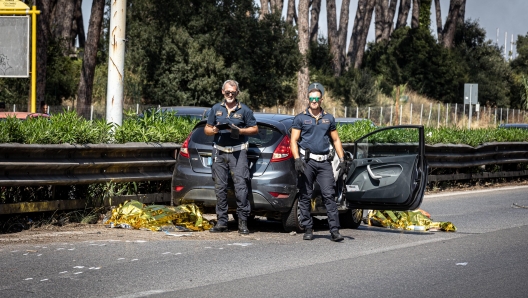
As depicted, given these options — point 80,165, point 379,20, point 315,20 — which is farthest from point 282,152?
point 379,20

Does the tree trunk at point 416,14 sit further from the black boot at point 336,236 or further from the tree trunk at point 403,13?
the black boot at point 336,236

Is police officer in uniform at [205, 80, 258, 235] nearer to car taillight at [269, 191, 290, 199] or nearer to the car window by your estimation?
car taillight at [269, 191, 290, 199]

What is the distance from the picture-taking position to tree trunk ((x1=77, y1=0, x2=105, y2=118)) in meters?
32.6

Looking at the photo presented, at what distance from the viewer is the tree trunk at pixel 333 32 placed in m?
57.7

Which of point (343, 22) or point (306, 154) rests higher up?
point (343, 22)

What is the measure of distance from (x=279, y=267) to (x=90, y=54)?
26300 millimetres

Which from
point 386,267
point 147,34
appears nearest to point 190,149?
point 386,267

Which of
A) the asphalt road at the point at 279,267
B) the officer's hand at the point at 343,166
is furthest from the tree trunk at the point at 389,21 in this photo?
the asphalt road at the point at 279,267

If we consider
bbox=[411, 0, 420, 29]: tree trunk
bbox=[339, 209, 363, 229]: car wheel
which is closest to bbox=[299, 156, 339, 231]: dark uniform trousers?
bbox=[339, 209, 363, 229]: car wheel

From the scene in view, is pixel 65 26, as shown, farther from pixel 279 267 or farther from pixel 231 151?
pixel 279 267

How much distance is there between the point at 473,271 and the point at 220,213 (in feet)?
11.6

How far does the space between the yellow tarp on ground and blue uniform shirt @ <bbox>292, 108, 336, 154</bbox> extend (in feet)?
5.86

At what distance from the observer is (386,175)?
1091 centimetres

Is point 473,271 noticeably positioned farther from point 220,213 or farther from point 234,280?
point 220,213
